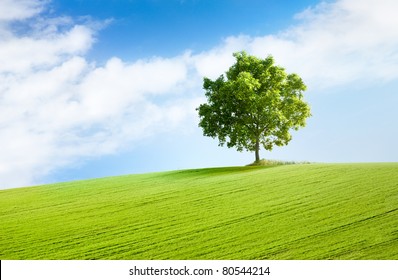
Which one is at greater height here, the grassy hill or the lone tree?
the lone tree

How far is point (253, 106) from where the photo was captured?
26875 millimetres

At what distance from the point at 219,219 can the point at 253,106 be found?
48.1 feet

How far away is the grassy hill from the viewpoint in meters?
10.6

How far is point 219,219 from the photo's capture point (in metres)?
13.1

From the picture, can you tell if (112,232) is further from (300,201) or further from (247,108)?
(247,108)

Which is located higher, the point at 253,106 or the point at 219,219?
the point at 253,106

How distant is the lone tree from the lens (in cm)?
2706

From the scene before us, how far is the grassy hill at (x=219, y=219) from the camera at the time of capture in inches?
419

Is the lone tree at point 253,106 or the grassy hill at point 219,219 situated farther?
the lone tree at point 253,106

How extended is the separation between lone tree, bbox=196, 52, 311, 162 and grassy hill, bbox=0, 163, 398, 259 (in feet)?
23.2

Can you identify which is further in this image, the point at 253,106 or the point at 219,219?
the point at 253,106

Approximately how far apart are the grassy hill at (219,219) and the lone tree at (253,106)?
7068 millimetres

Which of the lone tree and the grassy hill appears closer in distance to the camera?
the grassy hill
